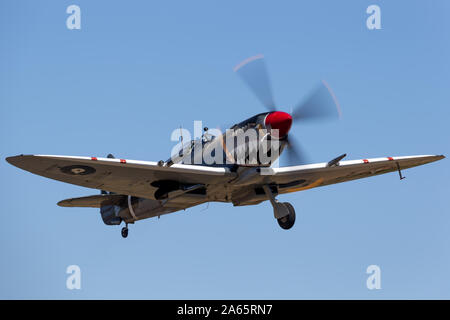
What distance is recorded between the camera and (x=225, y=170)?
1700 cm

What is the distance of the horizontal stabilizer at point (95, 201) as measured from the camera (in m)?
19.6

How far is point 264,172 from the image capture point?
17.1m

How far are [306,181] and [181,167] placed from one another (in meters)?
4.35

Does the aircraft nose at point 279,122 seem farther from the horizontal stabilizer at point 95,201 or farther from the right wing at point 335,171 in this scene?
the horizontal stabilizer at point 95,201

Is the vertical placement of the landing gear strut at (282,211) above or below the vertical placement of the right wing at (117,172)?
below

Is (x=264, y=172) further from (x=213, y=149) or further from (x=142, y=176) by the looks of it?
(x=142, y=176)

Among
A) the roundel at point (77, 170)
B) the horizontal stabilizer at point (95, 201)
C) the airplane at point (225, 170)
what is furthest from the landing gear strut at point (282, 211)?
the horizontal stabilizer at point (95, 201)

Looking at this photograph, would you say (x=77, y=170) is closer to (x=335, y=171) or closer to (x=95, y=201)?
(x=95, y=201)

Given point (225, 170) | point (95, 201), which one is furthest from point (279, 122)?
point (95, 201)

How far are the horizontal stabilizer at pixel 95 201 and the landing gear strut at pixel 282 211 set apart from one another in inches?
203

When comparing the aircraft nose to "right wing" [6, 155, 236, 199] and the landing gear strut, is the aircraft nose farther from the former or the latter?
the landing gear strut

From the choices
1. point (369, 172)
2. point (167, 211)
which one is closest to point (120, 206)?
point (167, 211)

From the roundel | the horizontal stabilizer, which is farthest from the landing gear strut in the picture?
the horizontal stabilizer
